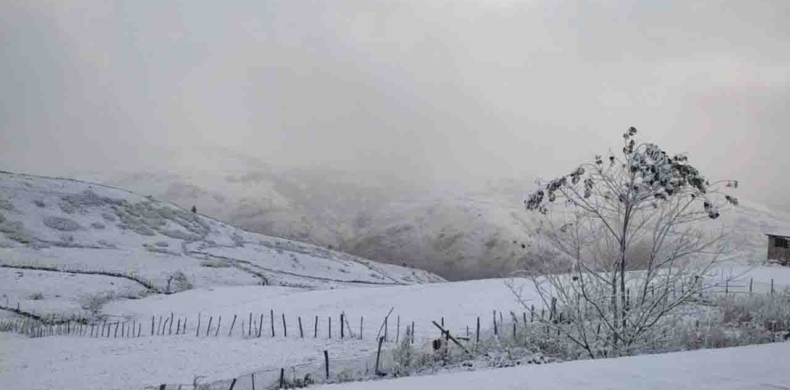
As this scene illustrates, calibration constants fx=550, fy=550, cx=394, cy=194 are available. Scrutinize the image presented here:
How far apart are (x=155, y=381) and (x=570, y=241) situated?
11.9 metres

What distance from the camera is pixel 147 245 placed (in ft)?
180

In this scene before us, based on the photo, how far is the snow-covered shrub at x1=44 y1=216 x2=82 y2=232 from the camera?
53094mm

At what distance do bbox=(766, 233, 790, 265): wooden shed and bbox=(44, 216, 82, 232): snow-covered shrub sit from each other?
6112 centimetres

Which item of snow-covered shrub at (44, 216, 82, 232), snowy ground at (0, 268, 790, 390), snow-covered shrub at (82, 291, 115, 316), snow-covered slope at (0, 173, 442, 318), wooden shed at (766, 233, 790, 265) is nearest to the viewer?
snowy ground at (0, 268, 790, 390)

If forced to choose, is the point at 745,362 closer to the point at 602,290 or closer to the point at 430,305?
the point at 602,290

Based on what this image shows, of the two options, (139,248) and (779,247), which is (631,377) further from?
(139,248)

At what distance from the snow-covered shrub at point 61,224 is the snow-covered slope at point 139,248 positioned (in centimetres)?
10

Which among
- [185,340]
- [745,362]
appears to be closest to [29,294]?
[185,340]

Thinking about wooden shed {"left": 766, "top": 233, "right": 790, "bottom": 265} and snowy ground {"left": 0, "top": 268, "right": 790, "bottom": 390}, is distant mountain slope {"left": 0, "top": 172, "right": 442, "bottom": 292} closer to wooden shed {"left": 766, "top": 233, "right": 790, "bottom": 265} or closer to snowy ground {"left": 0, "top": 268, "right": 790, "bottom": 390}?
snowy ground {"left": 0, "top": 268, "right": 790, "bottom": 390}

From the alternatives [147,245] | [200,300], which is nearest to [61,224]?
[147,245]

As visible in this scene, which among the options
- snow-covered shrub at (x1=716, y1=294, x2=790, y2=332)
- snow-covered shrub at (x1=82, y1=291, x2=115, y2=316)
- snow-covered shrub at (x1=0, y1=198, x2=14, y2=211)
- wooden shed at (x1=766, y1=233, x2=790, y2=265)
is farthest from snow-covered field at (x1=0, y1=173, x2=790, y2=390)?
wooden shed at (x1=766, y1=233, x2=790, y2=265)

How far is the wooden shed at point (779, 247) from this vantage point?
4092 centimetres

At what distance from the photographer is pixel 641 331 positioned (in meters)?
10.6

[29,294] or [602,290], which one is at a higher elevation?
[602,290]
